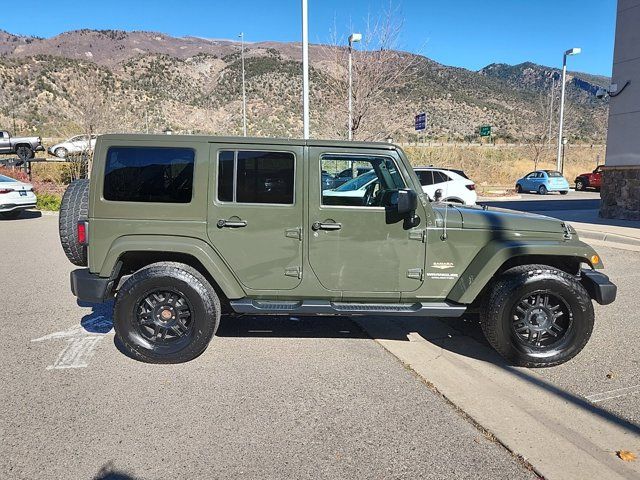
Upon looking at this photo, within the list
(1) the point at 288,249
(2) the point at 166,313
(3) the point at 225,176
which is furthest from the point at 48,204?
(1) the point at 288,249

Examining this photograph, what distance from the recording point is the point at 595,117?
7425 centimetres

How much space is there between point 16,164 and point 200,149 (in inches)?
836

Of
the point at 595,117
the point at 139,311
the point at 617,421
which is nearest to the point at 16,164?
the point at 139,311

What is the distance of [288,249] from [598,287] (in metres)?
2.72

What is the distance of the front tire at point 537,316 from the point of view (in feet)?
13.0

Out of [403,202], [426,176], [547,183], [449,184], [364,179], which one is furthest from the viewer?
[547,183]

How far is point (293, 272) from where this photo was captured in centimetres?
407

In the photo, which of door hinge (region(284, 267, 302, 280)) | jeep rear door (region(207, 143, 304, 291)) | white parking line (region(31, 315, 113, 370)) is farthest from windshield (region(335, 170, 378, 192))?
white parking line (region(31, 315, 113, 370))

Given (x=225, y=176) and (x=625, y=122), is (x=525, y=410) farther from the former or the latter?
(x=625, y=122)

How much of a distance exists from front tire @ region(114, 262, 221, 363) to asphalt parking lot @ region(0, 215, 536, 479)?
176mm

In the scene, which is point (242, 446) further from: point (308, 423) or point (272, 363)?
point (272, 363)

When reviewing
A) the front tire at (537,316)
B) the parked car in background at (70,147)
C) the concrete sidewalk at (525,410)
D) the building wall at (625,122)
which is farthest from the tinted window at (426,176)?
the parked car in background at (70,147)

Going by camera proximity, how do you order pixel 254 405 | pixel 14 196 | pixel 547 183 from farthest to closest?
pixel 547 183 → pixel 14 196 → pixel 254 405

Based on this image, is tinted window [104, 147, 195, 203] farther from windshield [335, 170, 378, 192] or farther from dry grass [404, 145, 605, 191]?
dry grass [404, 145, 605, 191]
